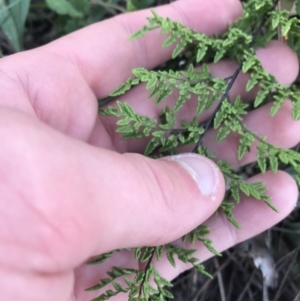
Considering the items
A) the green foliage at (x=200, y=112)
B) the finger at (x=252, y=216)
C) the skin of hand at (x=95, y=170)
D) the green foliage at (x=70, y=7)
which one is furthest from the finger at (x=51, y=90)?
the finger at (x=252, y=216)

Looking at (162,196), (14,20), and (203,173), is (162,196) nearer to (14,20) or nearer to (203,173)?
(203,173)

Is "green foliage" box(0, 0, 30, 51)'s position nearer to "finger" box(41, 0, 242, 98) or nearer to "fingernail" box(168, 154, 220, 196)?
"finger" box(41, 0, 242, 98)

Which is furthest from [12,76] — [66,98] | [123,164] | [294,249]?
[294,249]

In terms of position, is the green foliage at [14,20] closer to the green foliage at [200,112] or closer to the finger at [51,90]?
the finger at [51,90]

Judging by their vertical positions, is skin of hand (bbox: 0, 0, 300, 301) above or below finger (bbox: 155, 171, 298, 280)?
above

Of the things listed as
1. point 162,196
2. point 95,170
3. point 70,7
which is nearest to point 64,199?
point 95,170

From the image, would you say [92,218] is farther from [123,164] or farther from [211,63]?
[211,63]

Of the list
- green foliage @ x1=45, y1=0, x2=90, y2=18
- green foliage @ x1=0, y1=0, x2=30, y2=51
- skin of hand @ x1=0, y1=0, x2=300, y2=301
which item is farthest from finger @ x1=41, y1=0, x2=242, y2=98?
green foliage @ x1=0, y1=0, x2=30, y2=51

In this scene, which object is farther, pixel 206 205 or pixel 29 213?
pixel 206 205
